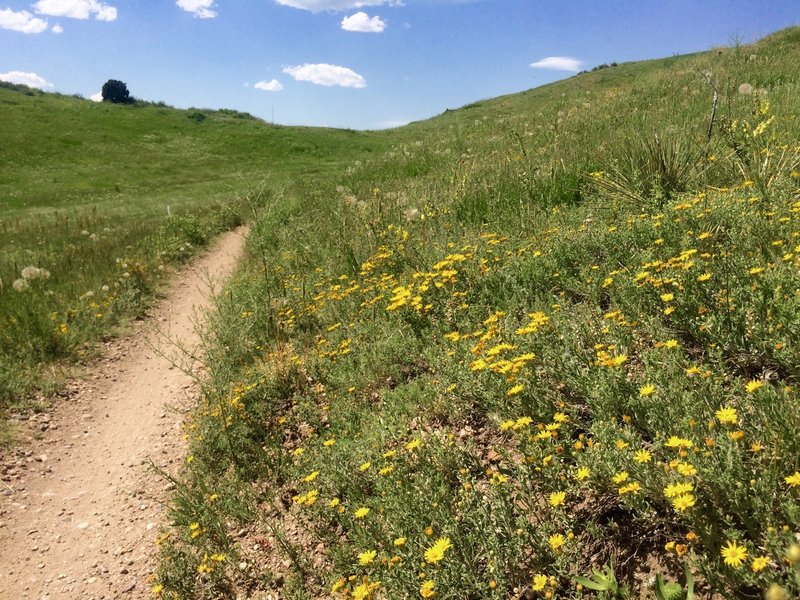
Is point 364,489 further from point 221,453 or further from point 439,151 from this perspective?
point 439,151

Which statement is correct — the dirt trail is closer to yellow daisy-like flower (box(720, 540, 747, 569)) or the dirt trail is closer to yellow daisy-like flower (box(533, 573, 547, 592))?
yellow daisy-like flower (box(533, 573, 547, 592))

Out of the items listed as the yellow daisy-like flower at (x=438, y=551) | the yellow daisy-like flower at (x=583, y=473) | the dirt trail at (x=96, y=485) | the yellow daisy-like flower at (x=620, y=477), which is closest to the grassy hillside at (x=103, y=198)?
the dirt trail at (x=96, y=485)

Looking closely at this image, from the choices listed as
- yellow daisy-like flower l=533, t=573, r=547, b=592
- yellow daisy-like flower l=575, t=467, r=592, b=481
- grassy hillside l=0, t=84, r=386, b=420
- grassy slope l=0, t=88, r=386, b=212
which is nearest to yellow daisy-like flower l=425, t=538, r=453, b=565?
yellow daisy-like flower l=533, t=573, r=547, b=592

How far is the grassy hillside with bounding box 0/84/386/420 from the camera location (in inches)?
328

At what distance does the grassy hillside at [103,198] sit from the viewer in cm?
832

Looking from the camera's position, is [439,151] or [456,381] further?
[439,151]

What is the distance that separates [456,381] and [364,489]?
1049 mm

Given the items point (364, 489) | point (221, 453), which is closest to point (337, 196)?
point (221, 453)

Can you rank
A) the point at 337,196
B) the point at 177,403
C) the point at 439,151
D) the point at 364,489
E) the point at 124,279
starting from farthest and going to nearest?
1. the point at 439,151
2. the point at 337,196
3. the point at 124,279
4. the point at 177,403
5. the point at 364,489

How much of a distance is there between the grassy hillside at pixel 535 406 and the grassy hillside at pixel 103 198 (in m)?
2.67

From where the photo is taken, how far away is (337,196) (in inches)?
547

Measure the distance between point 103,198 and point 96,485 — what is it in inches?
946

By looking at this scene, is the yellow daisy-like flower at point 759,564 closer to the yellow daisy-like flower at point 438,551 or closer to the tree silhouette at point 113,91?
the yellow daisy-like flower at point 438,551

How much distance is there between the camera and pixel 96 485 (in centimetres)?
552
